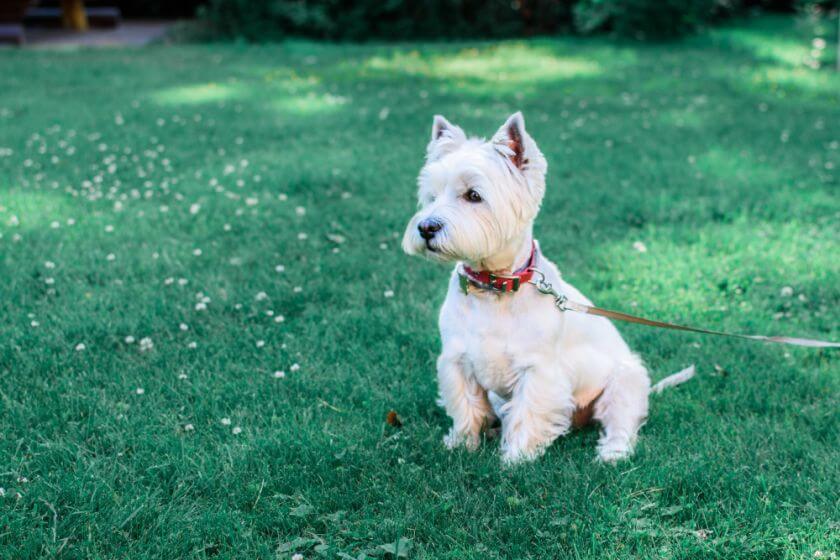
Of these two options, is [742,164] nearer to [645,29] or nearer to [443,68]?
[443,68]

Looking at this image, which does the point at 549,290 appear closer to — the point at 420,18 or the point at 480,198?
the point at 480,198

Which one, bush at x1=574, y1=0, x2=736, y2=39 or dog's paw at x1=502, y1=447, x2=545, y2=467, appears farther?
bush at x1=574, y1=0, x2=736, y2=39

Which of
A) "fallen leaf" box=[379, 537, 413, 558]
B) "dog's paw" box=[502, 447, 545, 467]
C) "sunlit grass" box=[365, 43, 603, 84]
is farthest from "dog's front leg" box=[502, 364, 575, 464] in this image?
"sunlit grass" box=[365, 43, 603, 84]

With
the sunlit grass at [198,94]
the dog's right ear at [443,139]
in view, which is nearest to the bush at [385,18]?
the sunlit grass at [198,94]

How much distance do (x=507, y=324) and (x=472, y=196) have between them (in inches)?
23.1

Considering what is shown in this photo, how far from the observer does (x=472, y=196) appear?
10.9 feet

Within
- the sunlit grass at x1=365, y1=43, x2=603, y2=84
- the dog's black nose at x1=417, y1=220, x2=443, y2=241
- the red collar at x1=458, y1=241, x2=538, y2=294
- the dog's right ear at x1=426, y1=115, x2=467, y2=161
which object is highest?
the dog's right ear at x1=426, y1=115, x2=467, y2=161

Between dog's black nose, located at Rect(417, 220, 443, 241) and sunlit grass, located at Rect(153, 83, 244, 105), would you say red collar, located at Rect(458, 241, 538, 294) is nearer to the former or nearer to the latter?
dog's black nose, located at Rect(417, 220, 443, 241)

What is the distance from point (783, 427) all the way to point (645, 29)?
1475 cm

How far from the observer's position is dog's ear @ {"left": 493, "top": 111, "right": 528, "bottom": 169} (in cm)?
327

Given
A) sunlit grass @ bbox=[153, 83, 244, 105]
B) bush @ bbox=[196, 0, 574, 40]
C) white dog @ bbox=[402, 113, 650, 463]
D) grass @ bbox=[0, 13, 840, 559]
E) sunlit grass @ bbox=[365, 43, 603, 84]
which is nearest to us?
grass @ bbox=[0, 13, 840, 559]

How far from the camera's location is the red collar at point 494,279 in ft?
11.1

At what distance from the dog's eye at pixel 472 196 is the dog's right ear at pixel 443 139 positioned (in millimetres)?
292

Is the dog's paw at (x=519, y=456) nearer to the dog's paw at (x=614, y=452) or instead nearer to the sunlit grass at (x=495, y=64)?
the dog's paw at (x=614, y=452)
